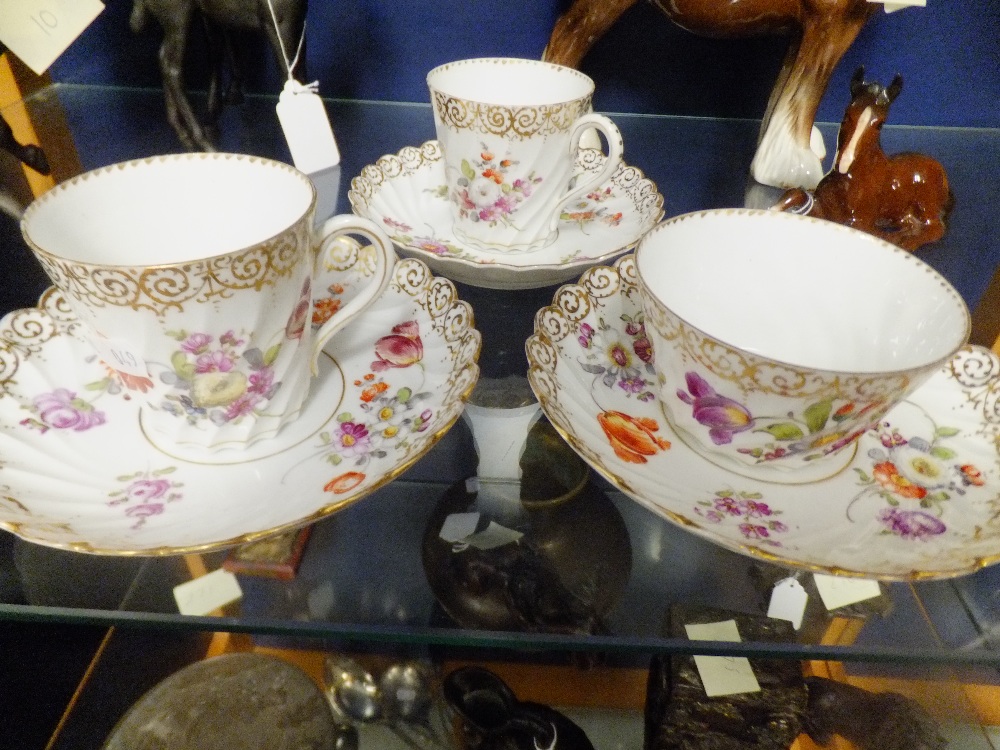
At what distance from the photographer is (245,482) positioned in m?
0.38

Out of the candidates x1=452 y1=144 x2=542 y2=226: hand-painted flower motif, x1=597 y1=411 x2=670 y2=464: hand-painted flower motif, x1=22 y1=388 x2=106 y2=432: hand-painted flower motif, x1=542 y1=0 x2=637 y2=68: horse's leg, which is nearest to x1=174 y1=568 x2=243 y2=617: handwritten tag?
x1=22 y1=388 x2=106 y2=432: hand-painted flower motif

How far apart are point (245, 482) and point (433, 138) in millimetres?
483

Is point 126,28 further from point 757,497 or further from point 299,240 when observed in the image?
point 757,497

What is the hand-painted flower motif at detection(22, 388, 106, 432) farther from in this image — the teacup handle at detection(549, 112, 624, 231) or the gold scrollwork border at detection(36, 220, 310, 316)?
the teacup handle at detection(549, 112, 624, 231)

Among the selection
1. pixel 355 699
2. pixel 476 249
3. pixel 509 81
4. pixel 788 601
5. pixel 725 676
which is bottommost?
pixel 355 699

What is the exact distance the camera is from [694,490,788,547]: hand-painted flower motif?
36 cm

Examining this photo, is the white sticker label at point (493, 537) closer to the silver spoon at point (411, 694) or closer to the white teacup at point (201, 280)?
the white teacup at point (201, 280)

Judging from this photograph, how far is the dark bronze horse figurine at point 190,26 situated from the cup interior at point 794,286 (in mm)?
416

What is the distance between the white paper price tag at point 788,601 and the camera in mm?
409

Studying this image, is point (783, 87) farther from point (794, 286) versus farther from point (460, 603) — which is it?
point (460, 603)

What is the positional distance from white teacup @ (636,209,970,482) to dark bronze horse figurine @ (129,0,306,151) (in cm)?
42

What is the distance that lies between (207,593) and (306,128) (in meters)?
→ 0.43

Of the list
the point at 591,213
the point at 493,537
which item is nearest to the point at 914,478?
the point at 493,537

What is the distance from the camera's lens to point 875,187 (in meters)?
0.60
